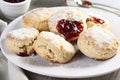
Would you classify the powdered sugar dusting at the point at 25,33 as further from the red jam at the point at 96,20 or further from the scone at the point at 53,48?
the red jam at the point at 96,20

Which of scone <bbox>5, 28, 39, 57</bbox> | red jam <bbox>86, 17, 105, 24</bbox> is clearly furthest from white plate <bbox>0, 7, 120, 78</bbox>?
red jam <bbox>86, 17, 105, 24</bbox>

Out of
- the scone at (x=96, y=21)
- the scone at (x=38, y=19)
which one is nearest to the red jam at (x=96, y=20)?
the scone at (x=96, y=21)

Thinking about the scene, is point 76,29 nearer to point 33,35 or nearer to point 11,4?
point 33,35

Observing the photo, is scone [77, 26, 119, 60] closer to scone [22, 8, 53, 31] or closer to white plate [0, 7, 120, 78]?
Result: white plate [0, 7, 120, 78]

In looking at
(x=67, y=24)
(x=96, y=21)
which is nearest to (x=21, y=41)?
(x=67, y=24)

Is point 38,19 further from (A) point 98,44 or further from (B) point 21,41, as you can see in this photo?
(A) point 98,44
